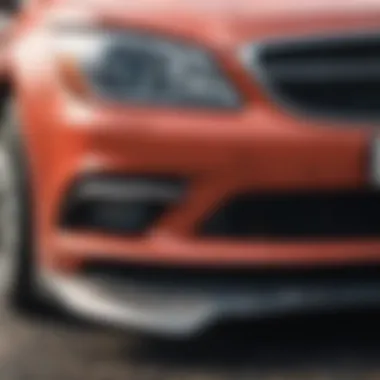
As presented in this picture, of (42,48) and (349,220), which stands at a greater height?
(42,48)

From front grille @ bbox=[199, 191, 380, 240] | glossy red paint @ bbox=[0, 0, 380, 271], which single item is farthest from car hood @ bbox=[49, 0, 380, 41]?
front grille @ bbox=[199, 191, 380, 240]

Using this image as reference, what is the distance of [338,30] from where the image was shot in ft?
13.8

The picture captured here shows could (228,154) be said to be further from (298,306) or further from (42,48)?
(42,48)

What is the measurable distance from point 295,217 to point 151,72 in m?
0.59

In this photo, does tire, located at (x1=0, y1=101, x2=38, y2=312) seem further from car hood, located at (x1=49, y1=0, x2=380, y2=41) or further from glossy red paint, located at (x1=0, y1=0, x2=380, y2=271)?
car hood, located at (x1=49, y1=0, x2=380, y2=41)

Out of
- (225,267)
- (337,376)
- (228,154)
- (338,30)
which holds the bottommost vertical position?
Answer: (337,376)

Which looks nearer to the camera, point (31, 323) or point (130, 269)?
point (130, 269)

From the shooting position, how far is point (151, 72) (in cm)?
421

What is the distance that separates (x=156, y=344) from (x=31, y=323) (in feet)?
1.46

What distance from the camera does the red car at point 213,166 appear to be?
408 cm

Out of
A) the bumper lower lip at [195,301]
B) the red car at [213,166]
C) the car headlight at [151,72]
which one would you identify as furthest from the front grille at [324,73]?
the bumper lower lip at [195,301]

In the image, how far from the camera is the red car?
4.08 metres

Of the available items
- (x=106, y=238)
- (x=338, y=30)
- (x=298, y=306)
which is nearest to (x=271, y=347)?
(x=298, y=306)

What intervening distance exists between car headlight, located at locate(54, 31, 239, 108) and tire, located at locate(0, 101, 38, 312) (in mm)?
417
